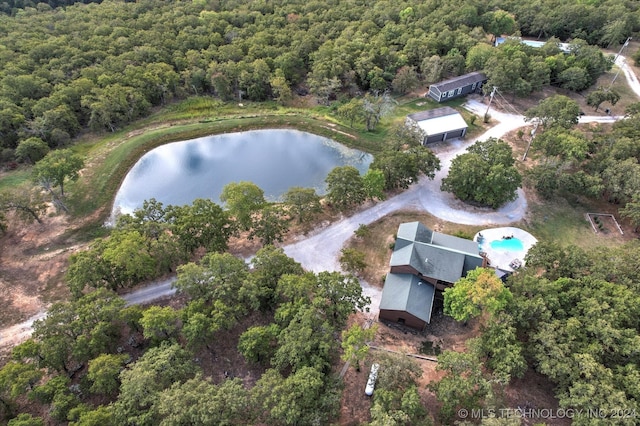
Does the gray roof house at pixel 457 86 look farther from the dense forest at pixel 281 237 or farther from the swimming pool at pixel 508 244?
the swimming pool at pixel 508 244

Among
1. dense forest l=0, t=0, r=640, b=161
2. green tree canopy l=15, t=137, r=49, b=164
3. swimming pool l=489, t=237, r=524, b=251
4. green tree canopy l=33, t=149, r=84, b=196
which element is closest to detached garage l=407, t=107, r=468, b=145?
dense forest l=0, t=0, r=640, b=161

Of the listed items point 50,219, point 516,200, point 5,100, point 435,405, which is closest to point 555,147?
point 516,200

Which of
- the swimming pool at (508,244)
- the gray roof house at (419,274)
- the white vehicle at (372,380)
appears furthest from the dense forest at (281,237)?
the swimming pool at (508,244)

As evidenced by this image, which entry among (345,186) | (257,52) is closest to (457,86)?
(345,186)

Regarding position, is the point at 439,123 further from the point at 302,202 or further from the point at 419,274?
the point at 419,274

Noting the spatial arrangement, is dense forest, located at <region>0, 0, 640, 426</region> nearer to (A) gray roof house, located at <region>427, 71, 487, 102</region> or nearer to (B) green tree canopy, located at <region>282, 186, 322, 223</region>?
(B) green tree canopy, located at <region>282, 186, 322, 223</region>
